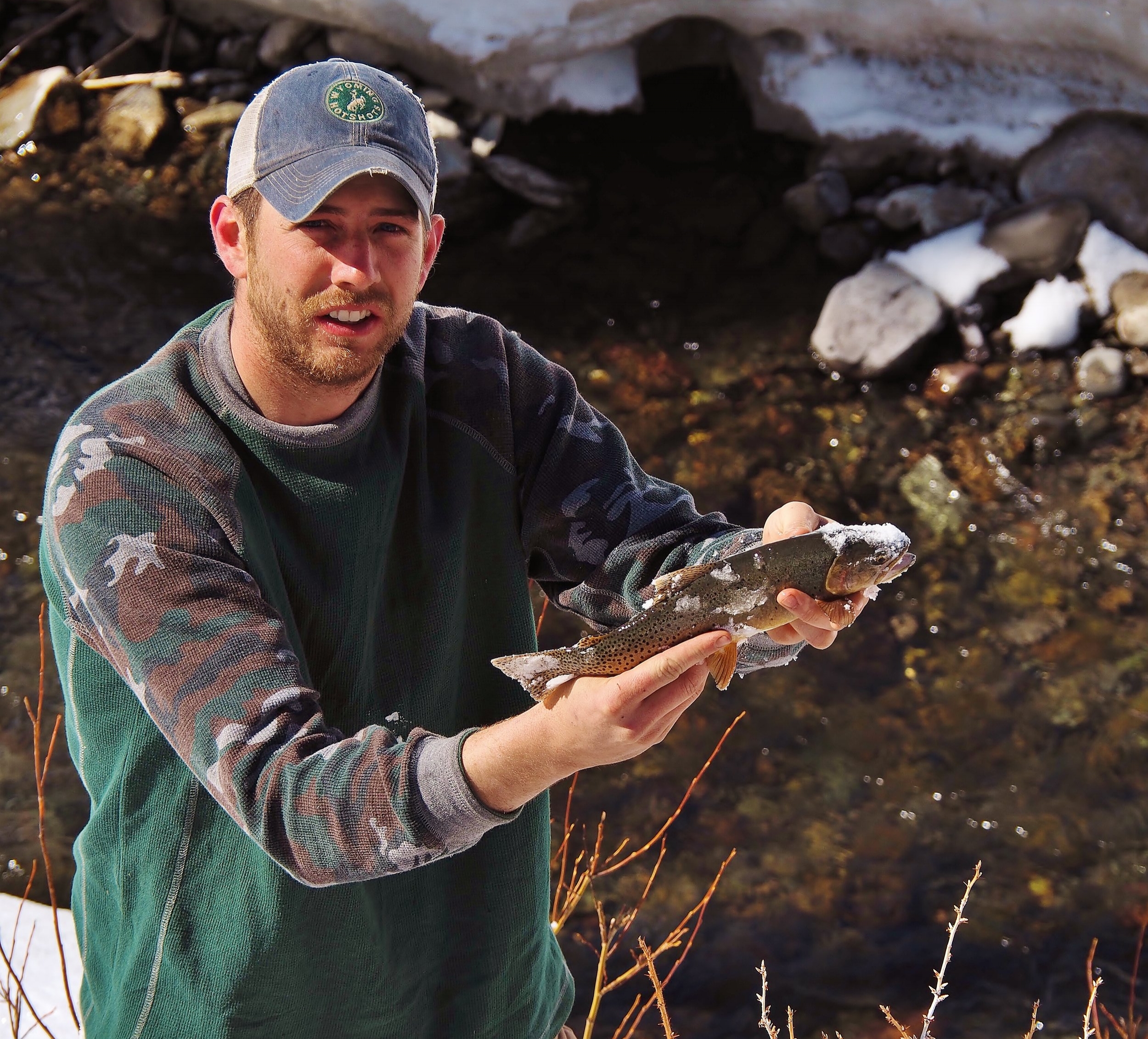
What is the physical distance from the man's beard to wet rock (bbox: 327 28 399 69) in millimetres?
7417

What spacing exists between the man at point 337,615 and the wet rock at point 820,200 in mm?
6328

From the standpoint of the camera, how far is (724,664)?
2.26 meters

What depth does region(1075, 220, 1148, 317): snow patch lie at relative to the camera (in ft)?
25.8

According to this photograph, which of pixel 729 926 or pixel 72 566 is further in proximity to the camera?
pixel 729 926

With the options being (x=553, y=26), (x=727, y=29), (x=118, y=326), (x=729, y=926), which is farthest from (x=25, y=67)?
(x=729, y=926)

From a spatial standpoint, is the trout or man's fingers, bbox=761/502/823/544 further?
man's fingers, bbox=761/502/823/544

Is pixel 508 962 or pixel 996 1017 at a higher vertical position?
pixel 508 962

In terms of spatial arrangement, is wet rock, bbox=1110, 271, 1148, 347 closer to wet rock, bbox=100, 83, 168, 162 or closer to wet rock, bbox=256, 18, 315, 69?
wet rock, bbox=256, 18, 315, 69

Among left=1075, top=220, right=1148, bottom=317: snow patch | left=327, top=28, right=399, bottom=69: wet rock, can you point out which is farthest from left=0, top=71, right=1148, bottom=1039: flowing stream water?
left=327, top=28, right=399, bottom=69: wet rock

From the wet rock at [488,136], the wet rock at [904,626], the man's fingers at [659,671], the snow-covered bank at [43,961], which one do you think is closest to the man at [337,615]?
the man's fingers at [659,671]

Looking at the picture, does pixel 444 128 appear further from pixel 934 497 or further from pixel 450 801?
pixel 450 801

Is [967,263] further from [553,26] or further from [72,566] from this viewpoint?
[72,566]

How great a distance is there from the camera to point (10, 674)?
6.16 meters

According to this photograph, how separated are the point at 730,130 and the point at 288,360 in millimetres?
7766
